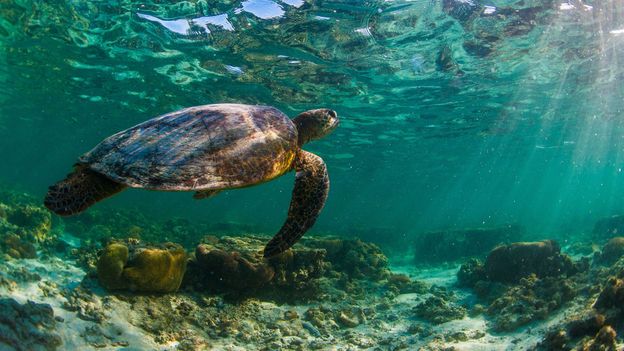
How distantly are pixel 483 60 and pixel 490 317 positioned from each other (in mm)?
11989

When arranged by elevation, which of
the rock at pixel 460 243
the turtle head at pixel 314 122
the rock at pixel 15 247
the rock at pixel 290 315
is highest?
the turtle head at pixel 314 122

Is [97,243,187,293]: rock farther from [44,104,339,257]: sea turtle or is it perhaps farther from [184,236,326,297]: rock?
[44,104,339,257]: sea turtle

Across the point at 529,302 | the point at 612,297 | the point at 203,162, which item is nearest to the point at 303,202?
the point at 203,162

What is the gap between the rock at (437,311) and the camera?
8.10 metres

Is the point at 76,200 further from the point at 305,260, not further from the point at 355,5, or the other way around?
the point at 355,5

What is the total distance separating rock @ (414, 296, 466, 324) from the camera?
8100mm

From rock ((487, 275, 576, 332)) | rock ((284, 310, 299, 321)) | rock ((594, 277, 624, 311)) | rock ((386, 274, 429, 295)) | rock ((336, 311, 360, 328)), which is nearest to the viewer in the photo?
rock ((594, 277, 624, 311))

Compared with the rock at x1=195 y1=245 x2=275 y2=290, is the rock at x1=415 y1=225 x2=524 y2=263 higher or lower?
lower

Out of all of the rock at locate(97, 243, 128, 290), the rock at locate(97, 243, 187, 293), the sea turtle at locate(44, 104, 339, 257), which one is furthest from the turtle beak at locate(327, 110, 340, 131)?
the rock at locate(97, 243, 128, 290)

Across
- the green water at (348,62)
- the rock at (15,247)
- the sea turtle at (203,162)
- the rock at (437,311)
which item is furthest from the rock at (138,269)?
the green water at (348,62)

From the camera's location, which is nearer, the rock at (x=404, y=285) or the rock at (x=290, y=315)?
the rock at (x=290, y=315)

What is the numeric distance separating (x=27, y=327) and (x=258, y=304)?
3.90 meters

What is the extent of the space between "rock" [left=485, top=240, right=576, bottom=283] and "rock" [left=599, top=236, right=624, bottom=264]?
1.46m

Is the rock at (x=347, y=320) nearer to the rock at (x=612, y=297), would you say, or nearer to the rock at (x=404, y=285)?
the rock at (x=404, y=285)
